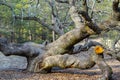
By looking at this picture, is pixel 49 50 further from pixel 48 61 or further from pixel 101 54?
pixel 101 54

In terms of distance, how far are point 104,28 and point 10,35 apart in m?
20.0

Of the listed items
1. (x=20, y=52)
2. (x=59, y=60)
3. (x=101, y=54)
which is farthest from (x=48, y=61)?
(x=101, y=54)

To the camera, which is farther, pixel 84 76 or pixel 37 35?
pixel 37 35

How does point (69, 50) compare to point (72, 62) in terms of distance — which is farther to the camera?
point (69, 50)

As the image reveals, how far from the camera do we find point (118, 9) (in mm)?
8797

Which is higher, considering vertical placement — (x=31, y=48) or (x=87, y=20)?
(x=87, y=20)

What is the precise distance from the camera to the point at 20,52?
36.0ft

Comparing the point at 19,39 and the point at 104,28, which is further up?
the point at 104,28

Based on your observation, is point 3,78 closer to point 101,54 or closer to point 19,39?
point 101,54

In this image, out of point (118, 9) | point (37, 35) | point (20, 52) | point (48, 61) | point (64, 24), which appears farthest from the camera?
point (37, 35)

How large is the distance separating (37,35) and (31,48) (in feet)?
65.1

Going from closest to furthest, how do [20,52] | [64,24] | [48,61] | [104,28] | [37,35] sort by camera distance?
1. [104,28]
2. [48,61]
3. [20,52]
4. [64,24]
5. [37,35]

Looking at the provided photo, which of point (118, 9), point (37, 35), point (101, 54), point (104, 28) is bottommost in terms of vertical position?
point (37, 35)

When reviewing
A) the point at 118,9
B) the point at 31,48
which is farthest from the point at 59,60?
the point at 118,9
